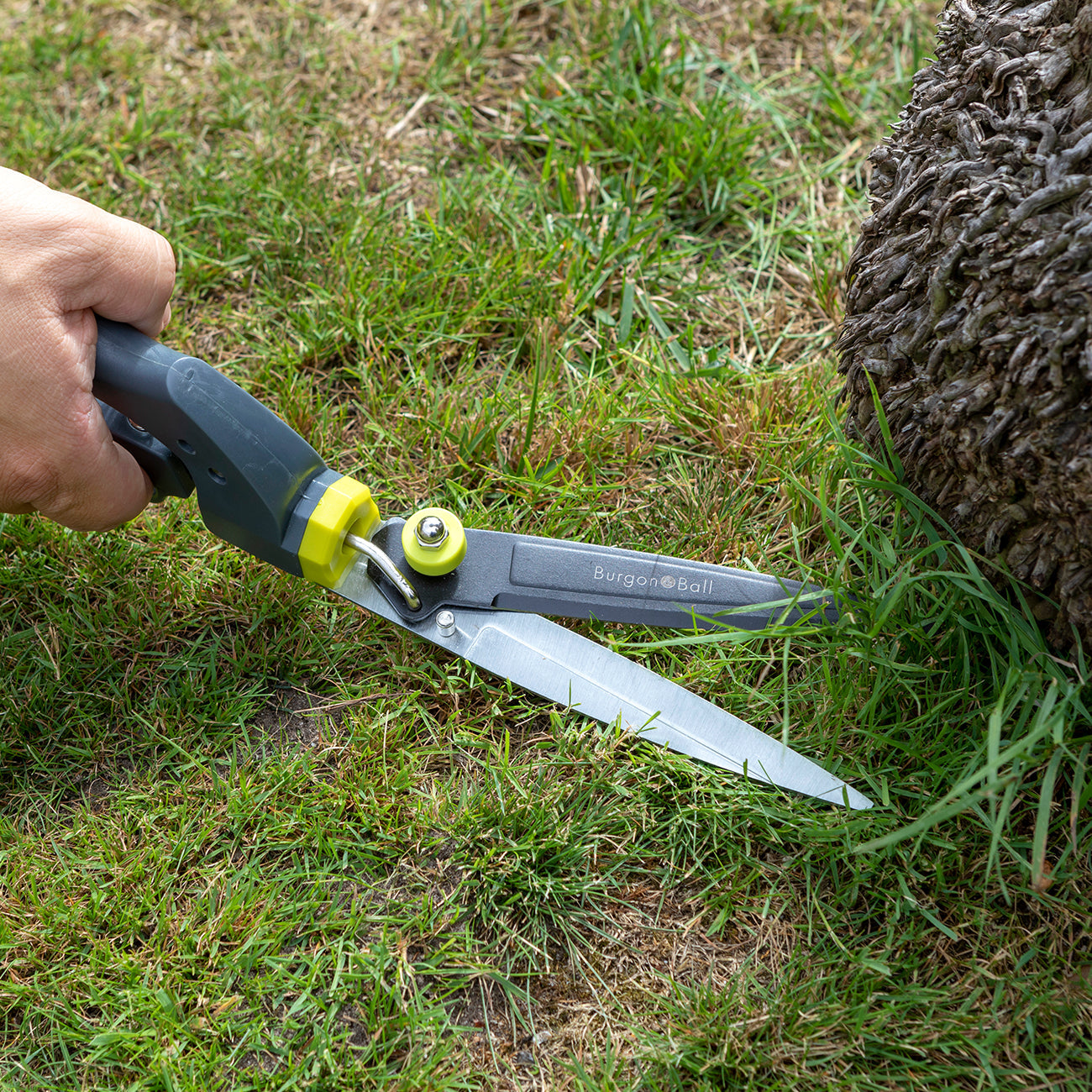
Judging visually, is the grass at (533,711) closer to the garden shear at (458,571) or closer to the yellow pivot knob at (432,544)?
the garden shear at (458,571)

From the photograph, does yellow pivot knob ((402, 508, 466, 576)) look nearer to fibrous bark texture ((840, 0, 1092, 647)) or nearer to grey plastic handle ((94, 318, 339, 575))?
grey plastic handle ((94, 318, 339, 575))

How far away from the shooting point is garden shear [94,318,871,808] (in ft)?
5.98

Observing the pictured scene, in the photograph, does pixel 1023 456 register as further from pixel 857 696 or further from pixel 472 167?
pixel 472 167

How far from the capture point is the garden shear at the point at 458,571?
1.82 m

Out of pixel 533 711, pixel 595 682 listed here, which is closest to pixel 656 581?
pixel 595 682

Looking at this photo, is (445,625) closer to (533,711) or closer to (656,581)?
(533,711)

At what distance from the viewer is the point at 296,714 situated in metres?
2.14

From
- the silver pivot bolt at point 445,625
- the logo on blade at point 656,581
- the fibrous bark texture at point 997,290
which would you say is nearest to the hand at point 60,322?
the silver pivot bolt at point 445,625

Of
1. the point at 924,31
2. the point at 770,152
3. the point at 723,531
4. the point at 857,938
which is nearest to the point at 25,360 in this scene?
the point at 723,531

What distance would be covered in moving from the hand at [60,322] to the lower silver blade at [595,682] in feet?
1.83

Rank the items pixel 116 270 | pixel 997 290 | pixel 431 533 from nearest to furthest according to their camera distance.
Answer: pixel 997 290 → pixel 116 270 → pixel 431 533

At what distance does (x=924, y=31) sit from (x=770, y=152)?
74 centimetres

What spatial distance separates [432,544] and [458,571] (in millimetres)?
104

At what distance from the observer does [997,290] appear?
5.61 ft
